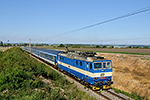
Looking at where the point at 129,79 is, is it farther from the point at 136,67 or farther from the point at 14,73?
the point at 14,73

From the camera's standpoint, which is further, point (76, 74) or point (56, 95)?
point (76, 74)

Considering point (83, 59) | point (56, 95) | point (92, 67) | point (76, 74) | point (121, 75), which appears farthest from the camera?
point (121, 75)

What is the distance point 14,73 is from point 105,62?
8.82 meters

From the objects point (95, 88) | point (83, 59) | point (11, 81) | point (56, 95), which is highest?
point (83, 59)

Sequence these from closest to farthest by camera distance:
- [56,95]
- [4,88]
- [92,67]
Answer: [56,95], [4,88], [92,67]

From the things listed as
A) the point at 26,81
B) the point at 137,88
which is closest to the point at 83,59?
the point at 26,81

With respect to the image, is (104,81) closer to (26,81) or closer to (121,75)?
(26,81)

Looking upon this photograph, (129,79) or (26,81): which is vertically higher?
(26,81)

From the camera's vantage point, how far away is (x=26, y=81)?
9.90 meters

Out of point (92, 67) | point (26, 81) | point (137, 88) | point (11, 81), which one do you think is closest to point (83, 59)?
point (92, 67)

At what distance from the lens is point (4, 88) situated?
8.91 m

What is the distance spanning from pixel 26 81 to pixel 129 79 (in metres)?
16.9

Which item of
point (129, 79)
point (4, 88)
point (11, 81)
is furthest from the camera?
point (129, 79)

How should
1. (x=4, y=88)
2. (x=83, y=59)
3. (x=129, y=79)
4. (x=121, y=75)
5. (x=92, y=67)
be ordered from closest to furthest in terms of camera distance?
1. (x=4, y=88)
2. (x=92, y=67)
3. (x=83, y=59)
4. (x=129, y=79)
5. (x=121, y=75)
